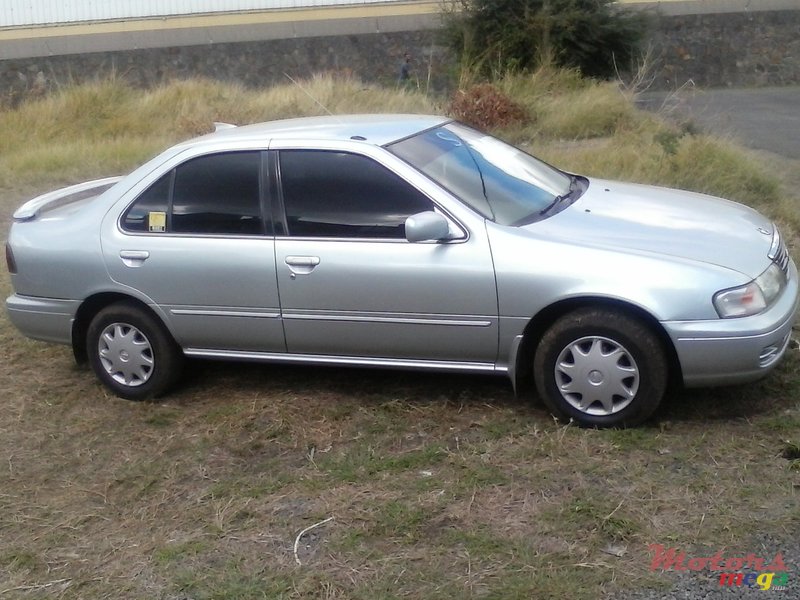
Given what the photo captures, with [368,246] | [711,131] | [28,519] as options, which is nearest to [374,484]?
[368,246]

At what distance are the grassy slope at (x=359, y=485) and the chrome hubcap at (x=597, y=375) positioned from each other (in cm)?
17

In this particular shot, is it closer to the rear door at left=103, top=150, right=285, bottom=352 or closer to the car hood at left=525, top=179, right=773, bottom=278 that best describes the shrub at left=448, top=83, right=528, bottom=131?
the car hood at left=525, top=179, right=773, bottom=278

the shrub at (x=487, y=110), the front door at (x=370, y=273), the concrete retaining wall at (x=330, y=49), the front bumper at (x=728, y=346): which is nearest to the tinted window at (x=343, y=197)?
the front door at (x=370, y=273)

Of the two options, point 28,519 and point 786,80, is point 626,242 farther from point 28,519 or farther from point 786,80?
point 786,80

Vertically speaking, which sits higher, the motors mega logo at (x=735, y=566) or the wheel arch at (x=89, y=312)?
the wheel arch at (x=89, y=312)

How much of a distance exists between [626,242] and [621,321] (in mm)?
421

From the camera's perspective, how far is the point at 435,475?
182 inches

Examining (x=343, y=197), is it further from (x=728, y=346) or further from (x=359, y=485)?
(x=728, y=346)

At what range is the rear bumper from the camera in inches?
231

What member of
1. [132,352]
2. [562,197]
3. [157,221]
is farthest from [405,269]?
[132,352]

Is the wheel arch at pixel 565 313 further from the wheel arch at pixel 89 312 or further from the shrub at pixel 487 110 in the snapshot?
the shrub at pixel 487 110

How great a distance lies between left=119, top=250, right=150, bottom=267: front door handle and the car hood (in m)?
2.19

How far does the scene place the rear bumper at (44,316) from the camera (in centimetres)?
586

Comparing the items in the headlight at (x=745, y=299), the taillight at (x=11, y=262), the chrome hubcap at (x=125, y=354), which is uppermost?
the headlight at (x=745, y=299)
